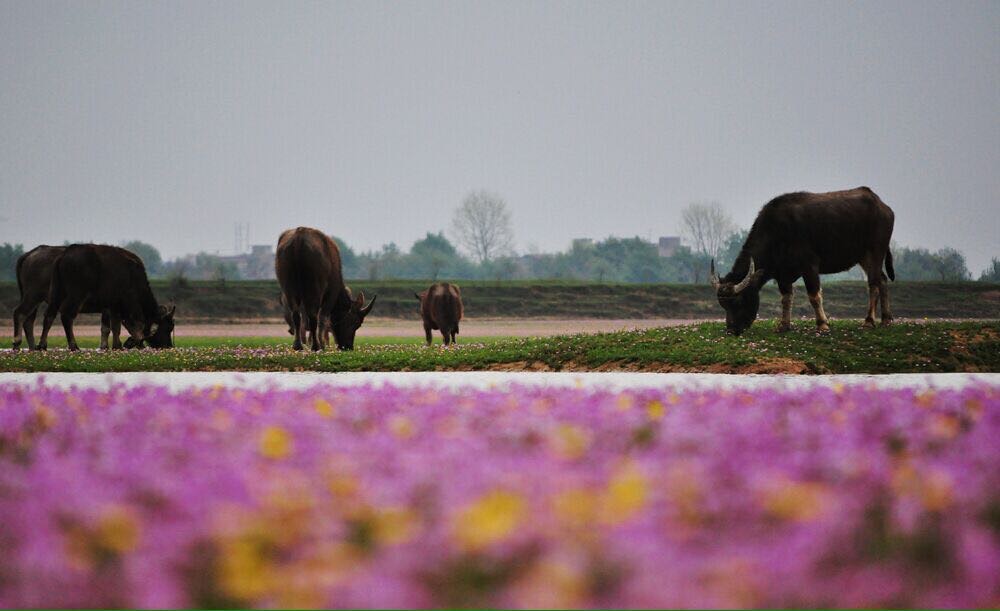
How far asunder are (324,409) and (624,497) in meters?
3.99

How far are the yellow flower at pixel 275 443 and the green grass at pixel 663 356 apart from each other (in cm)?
1100

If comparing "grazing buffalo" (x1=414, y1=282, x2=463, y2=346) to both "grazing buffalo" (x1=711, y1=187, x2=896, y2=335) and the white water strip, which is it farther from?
the white water strip

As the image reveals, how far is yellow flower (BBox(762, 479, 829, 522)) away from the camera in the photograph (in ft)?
13.6

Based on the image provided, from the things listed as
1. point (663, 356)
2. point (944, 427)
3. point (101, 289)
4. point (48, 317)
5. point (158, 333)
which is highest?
point (101, 289)

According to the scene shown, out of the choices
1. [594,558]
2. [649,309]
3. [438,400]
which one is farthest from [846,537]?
[649,309]

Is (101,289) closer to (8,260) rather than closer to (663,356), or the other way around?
(663,356)

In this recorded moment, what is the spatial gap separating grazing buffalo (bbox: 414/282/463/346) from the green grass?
785cm

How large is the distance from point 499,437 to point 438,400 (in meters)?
2.23

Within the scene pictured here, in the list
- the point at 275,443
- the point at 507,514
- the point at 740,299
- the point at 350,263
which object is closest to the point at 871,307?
the point at 740,299

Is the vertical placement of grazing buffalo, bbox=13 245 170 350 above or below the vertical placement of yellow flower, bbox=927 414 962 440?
above

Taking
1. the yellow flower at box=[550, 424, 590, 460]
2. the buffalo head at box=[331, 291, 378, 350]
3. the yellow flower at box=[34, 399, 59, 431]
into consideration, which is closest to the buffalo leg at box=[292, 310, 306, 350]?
the buffalo head at box=[331, 291, 378, 350]

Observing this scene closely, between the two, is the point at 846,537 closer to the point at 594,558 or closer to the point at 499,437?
the point at 594,558

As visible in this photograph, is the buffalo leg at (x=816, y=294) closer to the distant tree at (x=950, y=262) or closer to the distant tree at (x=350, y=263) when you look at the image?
the distant tree at (x=950, y=262)

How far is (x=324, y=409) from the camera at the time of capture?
7.71 meters
